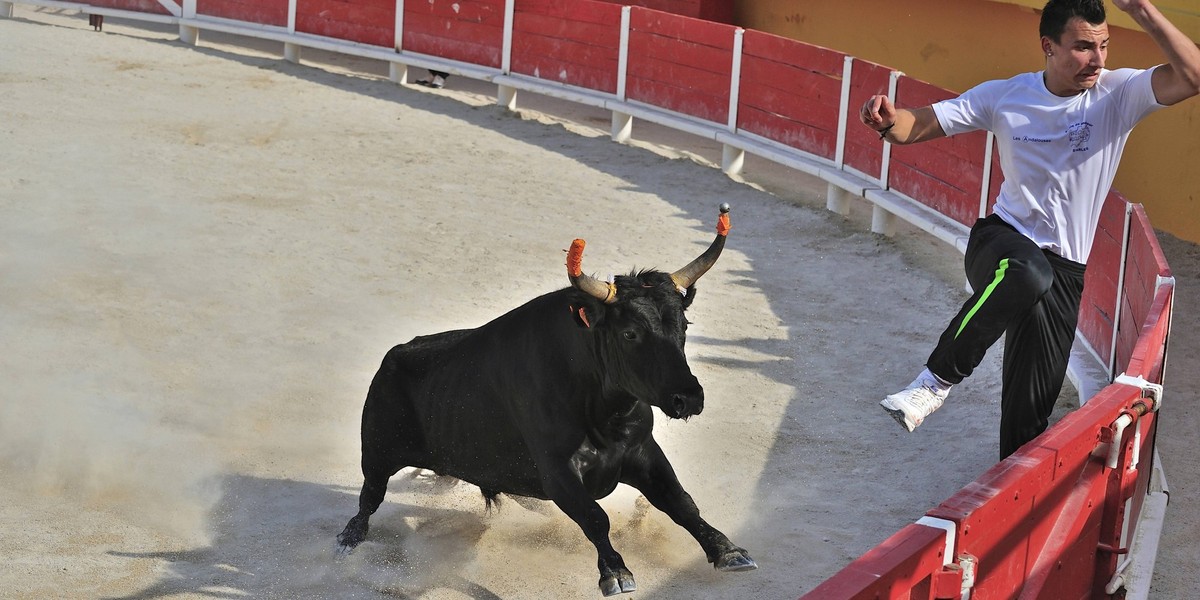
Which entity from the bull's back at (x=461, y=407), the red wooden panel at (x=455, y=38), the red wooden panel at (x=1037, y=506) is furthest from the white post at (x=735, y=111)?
the red wooden panel at (x=1037, y=506)

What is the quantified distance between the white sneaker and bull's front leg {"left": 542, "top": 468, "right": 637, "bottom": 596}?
0.88 meters

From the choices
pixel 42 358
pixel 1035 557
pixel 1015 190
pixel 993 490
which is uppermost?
pixel 1015 190

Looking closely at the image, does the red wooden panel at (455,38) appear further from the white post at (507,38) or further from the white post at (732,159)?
the white post at (732,159)

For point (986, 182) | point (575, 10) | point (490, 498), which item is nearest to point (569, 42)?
point (575, 10)

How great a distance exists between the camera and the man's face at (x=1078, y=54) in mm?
3865

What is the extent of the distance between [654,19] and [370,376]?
633 centimetres

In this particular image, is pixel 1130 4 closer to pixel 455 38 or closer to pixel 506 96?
pixel 506 96

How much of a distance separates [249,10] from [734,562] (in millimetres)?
12438

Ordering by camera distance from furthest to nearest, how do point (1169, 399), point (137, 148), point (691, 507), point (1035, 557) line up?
point (137, 148) → point (1169, 399) → point (691, 507) → point (1035, 557)

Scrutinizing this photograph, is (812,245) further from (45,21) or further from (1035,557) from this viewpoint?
(45,21)

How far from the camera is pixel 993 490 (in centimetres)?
309

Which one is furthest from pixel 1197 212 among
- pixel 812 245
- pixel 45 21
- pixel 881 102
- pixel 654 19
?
pixel 45 21

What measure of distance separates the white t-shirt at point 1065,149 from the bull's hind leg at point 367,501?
223 centimetres

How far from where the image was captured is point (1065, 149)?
4027 millimetres
